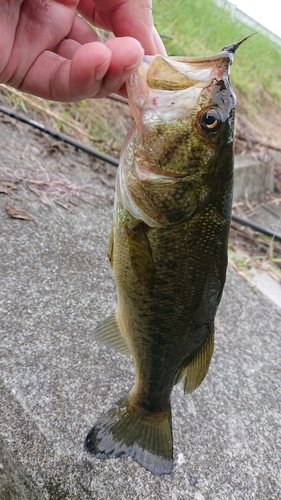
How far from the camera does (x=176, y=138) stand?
4.38 feet

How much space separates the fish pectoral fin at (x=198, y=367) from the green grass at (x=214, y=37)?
12.8 feet

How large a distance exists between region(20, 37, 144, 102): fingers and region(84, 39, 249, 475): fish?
0.10 metres

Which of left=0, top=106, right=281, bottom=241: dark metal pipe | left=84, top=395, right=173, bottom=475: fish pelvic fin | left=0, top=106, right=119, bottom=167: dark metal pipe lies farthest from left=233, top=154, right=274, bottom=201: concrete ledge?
left=84, top=395, right=173, bottom=475: fish pelvic fin

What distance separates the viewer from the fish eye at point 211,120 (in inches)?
50.9

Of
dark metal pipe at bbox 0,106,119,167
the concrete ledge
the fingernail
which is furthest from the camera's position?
the concrete ledge

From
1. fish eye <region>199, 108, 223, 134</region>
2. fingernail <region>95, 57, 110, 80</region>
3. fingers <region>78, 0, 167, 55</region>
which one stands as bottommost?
fish eye <region>199, 108, 223, 134</region>

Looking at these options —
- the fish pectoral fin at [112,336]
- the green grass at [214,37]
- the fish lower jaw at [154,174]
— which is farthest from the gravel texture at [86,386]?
the green grass at [214,37]

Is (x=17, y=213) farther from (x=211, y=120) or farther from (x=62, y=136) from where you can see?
(x=211, y=120)

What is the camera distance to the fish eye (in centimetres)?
129

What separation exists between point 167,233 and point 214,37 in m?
6.56

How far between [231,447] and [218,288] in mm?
874

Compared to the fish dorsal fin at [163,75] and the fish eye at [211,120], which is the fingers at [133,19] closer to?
the fish dorsal fin at [163,75]

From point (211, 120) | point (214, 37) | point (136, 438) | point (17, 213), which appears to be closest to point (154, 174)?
point (211, 120)

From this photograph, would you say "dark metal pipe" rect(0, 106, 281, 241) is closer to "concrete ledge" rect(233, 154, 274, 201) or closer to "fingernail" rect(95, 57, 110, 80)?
"concrete ledge" rect(233, 154, 274, 201)
